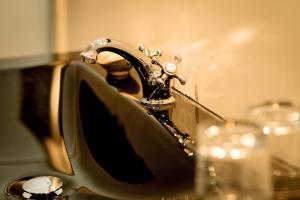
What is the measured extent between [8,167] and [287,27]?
1.83ft

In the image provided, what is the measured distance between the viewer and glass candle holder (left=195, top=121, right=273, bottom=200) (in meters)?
0.46

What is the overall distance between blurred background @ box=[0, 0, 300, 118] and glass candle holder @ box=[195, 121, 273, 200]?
1.09 ft

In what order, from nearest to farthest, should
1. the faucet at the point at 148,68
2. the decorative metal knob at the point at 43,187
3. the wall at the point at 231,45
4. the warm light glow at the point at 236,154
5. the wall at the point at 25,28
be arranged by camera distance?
the warm light glow at the point at 236,154 < the decorative metal knob at the point at 43,187 < the wall at the point at 231,45 < the faucet at the point at 148,68 < the wall at the point at 25,28

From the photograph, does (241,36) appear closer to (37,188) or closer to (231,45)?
(231,45)

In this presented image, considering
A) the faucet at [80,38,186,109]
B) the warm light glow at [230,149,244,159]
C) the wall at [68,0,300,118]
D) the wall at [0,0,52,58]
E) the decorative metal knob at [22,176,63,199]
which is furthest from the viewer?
the wall at [0,0,52,58]

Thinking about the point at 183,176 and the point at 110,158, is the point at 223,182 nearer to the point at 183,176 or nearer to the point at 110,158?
the point at 183,176

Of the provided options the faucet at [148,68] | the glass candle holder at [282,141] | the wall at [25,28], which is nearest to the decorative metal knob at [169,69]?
the faucet at [148,68]

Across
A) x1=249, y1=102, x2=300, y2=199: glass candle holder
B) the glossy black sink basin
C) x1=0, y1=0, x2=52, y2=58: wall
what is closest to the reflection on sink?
the glossy black sink basin

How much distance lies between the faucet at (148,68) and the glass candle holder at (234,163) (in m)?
0.59

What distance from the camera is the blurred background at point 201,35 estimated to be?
0.85m

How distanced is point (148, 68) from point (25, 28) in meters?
0.70

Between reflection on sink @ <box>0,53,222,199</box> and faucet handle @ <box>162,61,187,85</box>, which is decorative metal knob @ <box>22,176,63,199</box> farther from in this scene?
faucet handle @ <box>162,61,187,85</box>

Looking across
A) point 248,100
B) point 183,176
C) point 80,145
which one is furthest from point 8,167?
point 248,100

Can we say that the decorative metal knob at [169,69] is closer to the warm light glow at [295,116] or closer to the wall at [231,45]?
the wall at [231,45]
